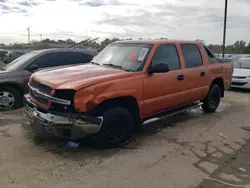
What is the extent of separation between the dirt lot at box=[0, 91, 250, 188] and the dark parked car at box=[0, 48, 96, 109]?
1313mm

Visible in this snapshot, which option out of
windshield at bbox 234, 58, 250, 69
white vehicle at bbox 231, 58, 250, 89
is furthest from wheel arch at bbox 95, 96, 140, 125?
windshield at bbox 234, 58, 250, 69

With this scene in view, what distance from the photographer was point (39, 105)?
4262 millimetres

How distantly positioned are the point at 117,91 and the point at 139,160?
43.8 inches

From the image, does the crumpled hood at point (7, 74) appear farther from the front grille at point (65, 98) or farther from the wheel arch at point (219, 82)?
the wheel arch at point (219, 82)

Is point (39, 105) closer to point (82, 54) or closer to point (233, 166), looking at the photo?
point (233, 166)

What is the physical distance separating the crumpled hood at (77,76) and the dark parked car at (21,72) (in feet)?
8.16

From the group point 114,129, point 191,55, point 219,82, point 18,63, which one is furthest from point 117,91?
point 18,63

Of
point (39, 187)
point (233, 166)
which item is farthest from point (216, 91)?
point (39, 187)

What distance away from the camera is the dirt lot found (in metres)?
3.44

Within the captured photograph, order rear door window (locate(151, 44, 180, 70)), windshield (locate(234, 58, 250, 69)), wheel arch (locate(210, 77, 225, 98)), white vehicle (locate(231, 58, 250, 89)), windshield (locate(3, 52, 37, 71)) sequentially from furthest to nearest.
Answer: windshield (locate(234, 58, 250, 69))
white vehicle (locate(231, 58, 250, 89))
windshield (locate(3, 52, 37, 71))
wheel arch (locate(210, 77, 225, 98))
rear door window (locate(151, 44, 180, 70))

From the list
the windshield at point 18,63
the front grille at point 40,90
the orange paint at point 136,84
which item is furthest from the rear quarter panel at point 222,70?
the windshield at point 18,63

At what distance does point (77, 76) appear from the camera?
4.25m

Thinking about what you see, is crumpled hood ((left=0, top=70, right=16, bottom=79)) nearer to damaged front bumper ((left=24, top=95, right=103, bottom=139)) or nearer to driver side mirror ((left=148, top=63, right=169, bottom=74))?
damaged front bumper ((left=24, top=95, right=103, bottom=139))

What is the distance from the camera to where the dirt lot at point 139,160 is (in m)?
3.44
